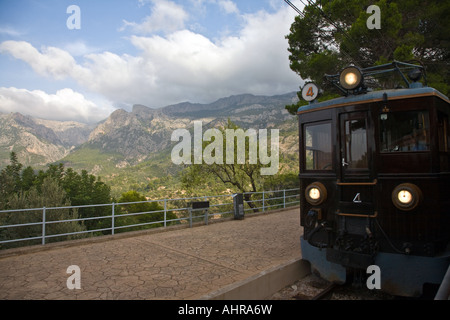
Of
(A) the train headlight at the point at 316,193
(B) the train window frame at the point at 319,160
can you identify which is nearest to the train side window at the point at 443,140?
(B) the train window frame at the point at 319,160

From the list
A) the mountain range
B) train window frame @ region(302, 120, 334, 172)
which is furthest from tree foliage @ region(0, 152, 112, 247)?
the mountain range

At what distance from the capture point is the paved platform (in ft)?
14.1

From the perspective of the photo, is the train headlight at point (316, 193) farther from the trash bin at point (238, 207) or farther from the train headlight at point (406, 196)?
the trash bin at point (238, 207)

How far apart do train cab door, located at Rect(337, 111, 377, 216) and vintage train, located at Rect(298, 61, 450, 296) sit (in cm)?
1

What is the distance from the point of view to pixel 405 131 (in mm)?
4172

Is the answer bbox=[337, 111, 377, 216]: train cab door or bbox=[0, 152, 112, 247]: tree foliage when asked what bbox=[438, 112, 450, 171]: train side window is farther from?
bbox=[0, 152, 112, 247]: tree foliage

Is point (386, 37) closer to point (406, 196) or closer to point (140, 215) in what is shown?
point (406, 196)

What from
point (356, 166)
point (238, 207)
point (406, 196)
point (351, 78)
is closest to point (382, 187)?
point (406, 196)

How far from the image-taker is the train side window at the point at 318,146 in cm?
488

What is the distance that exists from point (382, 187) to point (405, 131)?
0.91 meters

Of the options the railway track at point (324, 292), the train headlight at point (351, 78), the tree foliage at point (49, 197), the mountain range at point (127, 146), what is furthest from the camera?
the mountain range at point (127, 146)

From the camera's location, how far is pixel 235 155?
2186 centimetres

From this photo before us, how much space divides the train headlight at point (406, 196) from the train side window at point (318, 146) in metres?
1.09
